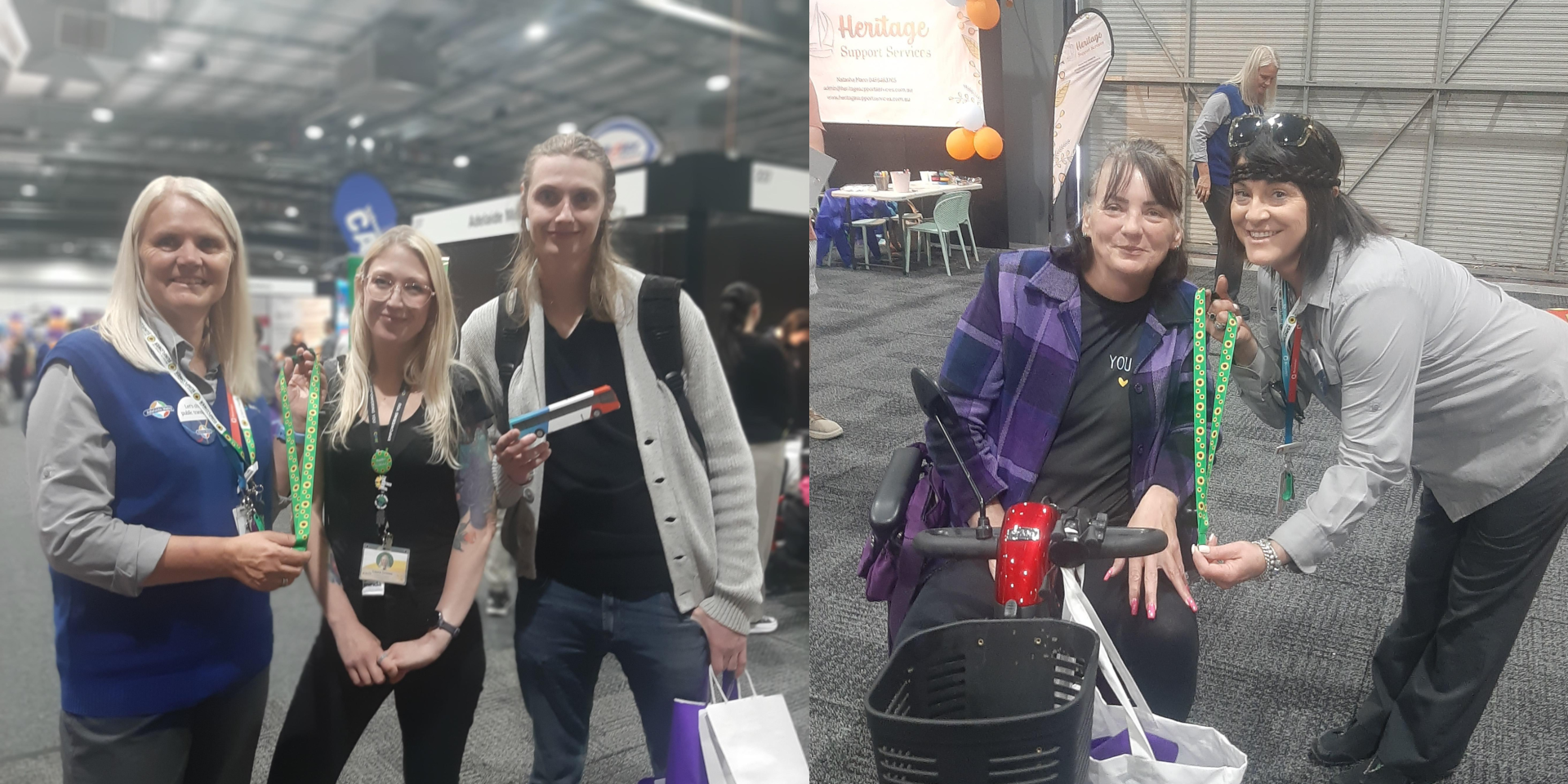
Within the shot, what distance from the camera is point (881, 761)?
1636mm

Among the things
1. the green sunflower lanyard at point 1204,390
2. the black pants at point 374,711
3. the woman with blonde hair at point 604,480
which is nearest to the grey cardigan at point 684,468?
the woman with blonde hair at point 604,480

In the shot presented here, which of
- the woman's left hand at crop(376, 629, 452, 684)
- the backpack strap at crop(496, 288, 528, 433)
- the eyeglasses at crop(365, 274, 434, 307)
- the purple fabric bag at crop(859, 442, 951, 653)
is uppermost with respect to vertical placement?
the eyeglasses at crop(365, 274, 434, 307)

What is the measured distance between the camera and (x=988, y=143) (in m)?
2.00

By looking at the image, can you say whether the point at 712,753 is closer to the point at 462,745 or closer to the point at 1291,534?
the point at 462,745

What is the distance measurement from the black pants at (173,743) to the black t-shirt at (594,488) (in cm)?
59

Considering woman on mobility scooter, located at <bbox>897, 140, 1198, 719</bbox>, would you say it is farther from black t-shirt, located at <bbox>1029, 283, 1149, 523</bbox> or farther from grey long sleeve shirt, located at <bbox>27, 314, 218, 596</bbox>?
grey long sleeve shirt, located at <bbox>27, 314, 218, 596</bbox>

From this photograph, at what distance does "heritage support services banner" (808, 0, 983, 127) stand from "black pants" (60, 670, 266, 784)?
1.61 metres

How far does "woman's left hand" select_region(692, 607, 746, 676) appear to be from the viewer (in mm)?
2205

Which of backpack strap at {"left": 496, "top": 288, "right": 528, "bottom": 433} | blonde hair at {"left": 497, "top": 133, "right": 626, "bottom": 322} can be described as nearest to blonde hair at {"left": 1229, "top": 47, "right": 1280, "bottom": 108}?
blonde hair at {"left": 497, "top": 133, "right": 626, "bottom": 322}

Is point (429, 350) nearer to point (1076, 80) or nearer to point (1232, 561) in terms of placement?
point (1076, 80)

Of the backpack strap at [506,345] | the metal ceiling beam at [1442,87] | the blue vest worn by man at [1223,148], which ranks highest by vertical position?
the metal ceiling beam at [1442,87]

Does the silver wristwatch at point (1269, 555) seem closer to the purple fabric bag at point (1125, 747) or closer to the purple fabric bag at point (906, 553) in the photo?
the purple fabric bag at point (1125, 747)

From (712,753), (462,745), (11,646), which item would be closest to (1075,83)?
(712,753)

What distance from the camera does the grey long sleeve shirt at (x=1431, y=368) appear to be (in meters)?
1.69
